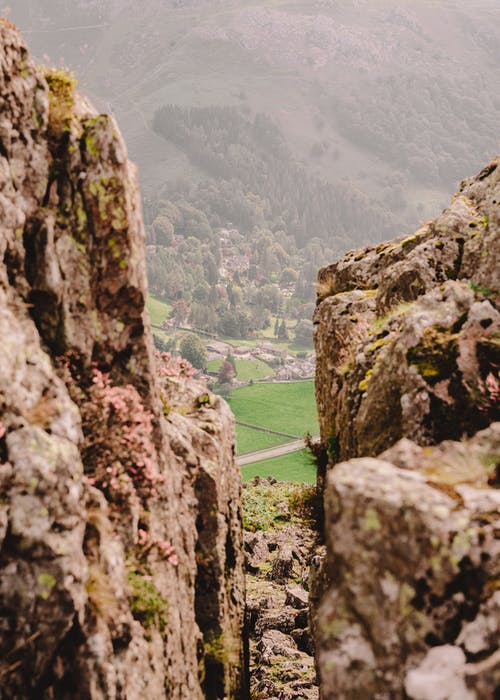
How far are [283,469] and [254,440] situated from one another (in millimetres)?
34540

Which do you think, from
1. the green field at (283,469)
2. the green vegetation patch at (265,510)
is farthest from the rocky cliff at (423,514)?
the green field at (283,469)

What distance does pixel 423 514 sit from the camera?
27.4ft

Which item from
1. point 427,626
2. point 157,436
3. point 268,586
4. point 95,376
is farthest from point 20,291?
point 268,586

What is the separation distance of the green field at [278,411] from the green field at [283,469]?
27.7m

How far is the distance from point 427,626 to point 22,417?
795 cm

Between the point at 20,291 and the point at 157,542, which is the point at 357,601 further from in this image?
the point at 20,291

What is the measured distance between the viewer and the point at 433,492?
28.6ft

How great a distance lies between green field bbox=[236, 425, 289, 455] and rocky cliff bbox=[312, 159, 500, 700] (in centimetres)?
12441

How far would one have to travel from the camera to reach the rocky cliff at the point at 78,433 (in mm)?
10234

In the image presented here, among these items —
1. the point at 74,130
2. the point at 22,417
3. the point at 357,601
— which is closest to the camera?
the point at 357,601

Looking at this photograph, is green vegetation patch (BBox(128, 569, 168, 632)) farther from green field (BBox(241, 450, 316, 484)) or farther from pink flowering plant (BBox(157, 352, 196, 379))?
green field (BBox(241, 450, 316, 484))

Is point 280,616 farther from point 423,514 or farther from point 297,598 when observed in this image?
point 423,514

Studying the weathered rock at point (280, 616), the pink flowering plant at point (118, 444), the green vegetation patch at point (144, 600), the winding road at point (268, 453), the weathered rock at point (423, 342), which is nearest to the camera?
the weathered rock at point (423, 342)

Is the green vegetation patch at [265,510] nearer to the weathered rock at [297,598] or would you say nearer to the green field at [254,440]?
the weathered rock at [297,598]
